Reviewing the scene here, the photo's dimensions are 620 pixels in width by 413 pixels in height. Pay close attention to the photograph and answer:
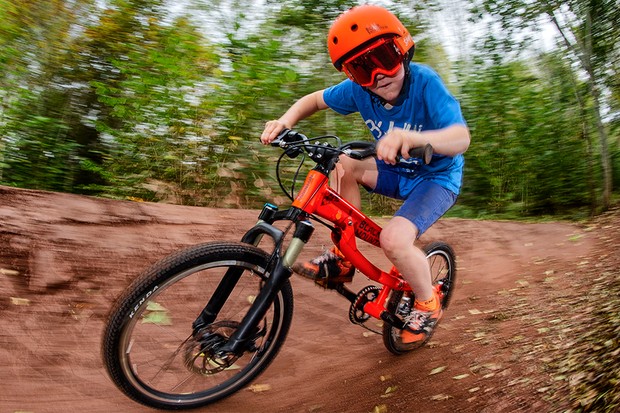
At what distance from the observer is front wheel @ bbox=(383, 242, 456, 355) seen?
3.15 metres

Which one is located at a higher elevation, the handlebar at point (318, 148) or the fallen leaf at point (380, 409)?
the handlebar at point (318, 148)

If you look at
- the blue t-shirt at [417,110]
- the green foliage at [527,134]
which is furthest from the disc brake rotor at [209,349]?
the green foliage at [527,134]

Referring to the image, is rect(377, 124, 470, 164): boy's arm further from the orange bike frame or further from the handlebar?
the orange bike frame

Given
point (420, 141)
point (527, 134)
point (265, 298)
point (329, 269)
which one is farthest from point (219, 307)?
point (527, 134)

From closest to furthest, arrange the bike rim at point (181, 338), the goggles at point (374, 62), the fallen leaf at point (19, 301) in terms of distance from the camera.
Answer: the bike rim at point (181, 338) < the goggles at point (374, 62) < the fallen leaf at point (19, 301)

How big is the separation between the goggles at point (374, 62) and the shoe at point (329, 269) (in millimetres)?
1086

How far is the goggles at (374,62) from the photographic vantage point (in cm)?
239

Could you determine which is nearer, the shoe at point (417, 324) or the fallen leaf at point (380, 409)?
the fallen leaf at point (380, 409)

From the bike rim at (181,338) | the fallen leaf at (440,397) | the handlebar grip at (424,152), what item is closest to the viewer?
the handlebar grip at (424,152)

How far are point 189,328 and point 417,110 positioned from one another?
1850 mm

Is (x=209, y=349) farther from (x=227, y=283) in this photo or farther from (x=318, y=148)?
(x=318, y=148)

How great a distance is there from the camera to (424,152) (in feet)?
6.82

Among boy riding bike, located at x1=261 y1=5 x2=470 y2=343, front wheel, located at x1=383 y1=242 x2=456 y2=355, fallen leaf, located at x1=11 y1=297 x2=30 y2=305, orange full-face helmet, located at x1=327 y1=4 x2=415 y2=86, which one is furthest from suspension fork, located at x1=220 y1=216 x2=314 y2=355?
fallen leaf, located at x1=11 y1=297 x2=30 y2=305

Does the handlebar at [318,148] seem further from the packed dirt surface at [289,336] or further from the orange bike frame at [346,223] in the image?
the packed dirt surface at [289,336]
